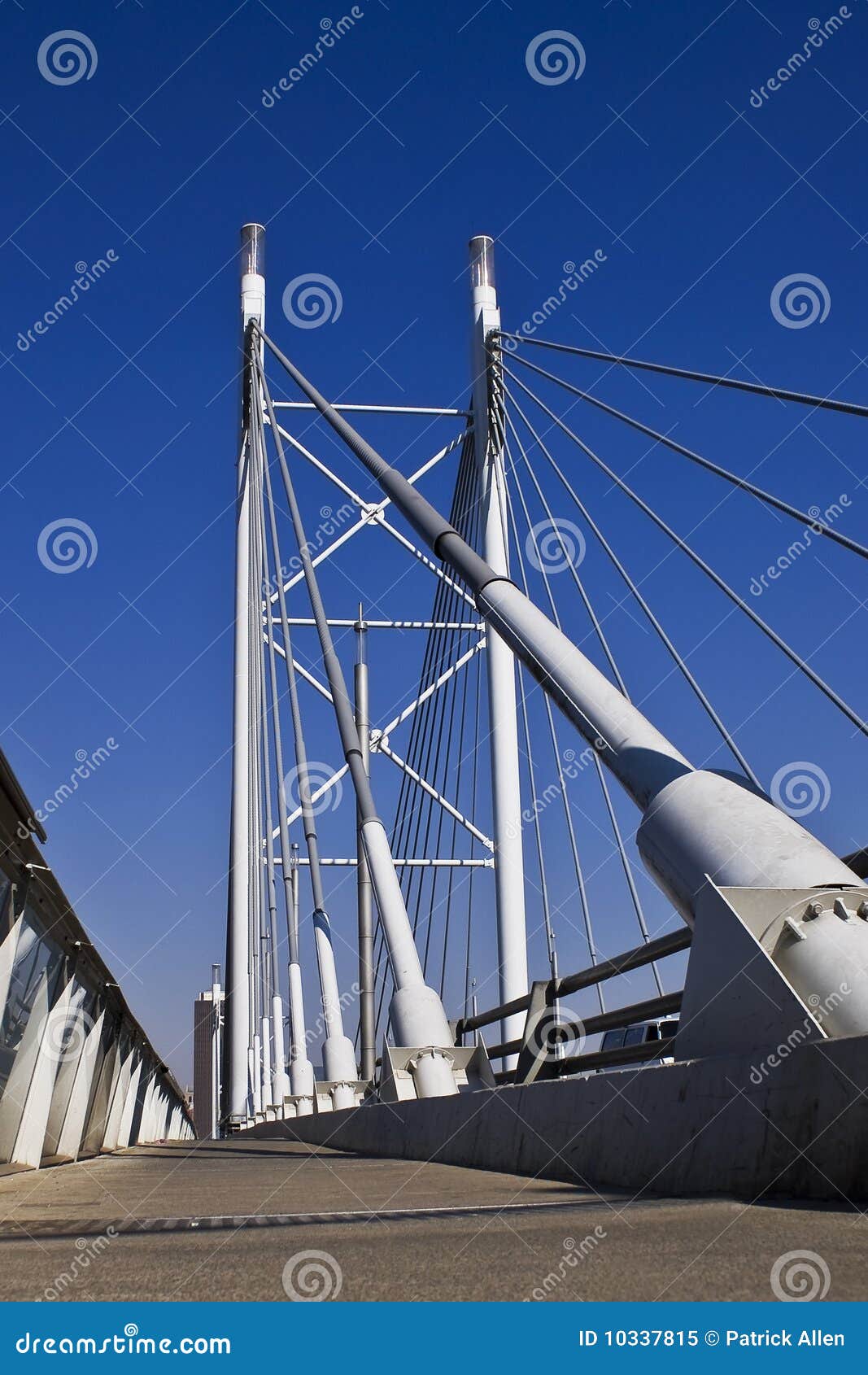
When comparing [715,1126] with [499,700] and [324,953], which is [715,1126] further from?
[324,953]

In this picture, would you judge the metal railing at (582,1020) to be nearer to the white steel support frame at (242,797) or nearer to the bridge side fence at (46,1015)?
the bridge side fence at (46,1015)

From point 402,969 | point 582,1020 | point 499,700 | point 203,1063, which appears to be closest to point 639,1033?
point 499,700

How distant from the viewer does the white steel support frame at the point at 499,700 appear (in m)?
13.2

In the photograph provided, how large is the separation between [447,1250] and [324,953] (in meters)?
17.0

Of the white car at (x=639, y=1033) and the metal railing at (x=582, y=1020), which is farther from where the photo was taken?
the white car at (x=639, y=1033)

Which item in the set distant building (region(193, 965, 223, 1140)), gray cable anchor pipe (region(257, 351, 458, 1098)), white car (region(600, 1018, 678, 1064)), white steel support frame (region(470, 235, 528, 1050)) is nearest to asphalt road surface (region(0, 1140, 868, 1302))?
gray cable anchor pipe (region(257, 351, 458, 1098))

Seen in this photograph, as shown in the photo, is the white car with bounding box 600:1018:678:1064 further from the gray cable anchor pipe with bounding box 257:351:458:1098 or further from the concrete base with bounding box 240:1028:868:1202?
the concrete base with bounding box 240:1028:868:1202

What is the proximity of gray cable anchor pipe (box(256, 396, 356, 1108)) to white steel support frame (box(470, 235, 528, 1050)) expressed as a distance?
195 centimetres

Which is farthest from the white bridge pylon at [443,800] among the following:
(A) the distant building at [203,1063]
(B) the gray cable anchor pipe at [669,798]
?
(A) the distant building at [203,1063]

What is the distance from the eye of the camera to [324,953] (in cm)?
1919

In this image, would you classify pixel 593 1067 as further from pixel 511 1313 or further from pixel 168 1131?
pixel 168 1131

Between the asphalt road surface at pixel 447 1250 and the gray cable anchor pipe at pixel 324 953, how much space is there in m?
9.74

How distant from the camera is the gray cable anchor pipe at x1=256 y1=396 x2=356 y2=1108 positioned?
13836 millimetres

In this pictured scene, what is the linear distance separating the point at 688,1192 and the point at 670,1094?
0.29m
